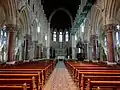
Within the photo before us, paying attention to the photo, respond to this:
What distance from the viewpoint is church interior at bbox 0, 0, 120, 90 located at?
4.84 meters

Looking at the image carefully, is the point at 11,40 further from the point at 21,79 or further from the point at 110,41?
the point at 21,79

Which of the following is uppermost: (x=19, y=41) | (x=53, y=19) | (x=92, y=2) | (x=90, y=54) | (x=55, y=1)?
(x=55, y=1)

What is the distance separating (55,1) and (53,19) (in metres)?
6.44

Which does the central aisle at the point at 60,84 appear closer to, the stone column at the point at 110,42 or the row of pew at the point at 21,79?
the row of pew at the point at 21,79

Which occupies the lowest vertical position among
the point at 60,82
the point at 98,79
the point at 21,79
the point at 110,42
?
the point at 60,82

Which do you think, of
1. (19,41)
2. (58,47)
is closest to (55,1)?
(58,47)

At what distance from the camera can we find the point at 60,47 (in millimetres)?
48031

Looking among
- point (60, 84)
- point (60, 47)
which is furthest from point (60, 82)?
point (60, 47)

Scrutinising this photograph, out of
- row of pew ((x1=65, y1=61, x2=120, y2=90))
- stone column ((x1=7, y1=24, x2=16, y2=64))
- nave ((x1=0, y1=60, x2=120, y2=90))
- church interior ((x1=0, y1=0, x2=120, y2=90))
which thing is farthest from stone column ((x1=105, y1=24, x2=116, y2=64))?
stone column ((x1=7, y1=24, x2=16, y2=64))

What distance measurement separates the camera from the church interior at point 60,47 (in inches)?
191

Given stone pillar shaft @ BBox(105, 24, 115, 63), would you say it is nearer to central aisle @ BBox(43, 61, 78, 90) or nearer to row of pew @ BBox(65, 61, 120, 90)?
central aisle @ BBox(43, 61, 78, 90)

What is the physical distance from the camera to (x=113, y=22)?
1390cm

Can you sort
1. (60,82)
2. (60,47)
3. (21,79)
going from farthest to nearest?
(60,47) → (60,82) → (21,79)

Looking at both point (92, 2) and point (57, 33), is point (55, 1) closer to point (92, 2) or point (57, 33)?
point (57, 33)
